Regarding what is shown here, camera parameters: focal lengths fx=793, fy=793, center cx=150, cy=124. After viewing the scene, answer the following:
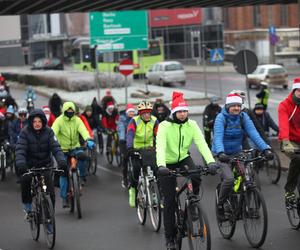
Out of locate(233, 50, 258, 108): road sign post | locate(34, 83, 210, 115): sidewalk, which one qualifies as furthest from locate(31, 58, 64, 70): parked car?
locate(233, 50, 258, 108): road sign post

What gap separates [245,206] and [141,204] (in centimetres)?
236

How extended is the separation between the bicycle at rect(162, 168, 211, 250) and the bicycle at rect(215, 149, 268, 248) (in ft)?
2.73

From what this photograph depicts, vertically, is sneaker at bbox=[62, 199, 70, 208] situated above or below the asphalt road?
above

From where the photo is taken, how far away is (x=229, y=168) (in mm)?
9359

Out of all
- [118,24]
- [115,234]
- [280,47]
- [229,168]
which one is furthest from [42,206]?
[280,47]

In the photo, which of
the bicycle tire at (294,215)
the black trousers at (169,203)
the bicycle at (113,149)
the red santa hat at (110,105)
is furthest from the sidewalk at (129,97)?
the black trousers at (169,203)

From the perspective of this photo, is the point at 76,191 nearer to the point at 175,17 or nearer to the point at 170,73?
the point at 170,73

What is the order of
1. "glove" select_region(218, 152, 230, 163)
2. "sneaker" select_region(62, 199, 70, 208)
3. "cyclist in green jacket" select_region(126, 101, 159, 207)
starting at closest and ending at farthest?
"glove" select_region(218, 152, 230, 163) < "cyclist in green jacket" select_region(126, 101, 159, 207) < "sneaker" select_region(62, 199, 70, 208)

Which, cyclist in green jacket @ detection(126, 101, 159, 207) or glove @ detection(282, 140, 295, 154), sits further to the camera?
cyclist in green jacket @ detection(126, 101, 159, 207)

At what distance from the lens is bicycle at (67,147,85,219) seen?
11500mm

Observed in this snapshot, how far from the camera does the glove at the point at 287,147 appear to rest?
9.36 metres

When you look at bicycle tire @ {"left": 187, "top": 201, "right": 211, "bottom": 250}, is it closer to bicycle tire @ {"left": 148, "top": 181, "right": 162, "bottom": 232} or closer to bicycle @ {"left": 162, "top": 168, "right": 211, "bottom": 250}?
bicycle @ {"left": 162, "top": 168, "right": 211, "bottom": 250}

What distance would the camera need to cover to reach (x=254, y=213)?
8836 mm

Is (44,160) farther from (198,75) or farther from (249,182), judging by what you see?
(198,75)
